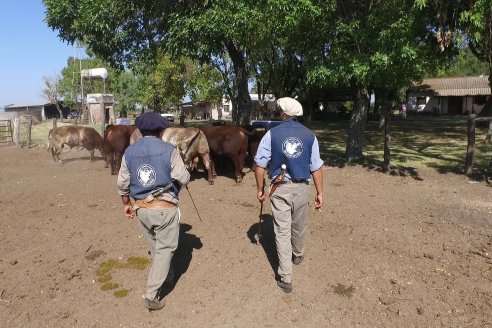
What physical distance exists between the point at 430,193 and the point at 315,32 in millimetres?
4511

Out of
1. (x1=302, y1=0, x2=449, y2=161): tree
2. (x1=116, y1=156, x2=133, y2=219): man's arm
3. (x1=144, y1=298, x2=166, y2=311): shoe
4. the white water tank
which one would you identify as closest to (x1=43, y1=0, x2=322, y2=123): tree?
(x1=302, y1=0, x2=449, y2=161): tree

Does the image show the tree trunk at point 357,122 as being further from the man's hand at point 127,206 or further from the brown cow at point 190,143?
the man's hand at point 127,206

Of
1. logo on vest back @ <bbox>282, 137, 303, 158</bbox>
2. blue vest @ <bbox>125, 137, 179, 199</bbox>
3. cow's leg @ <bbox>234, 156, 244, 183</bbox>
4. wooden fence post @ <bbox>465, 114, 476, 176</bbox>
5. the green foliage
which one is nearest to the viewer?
blue vest @ <bbox>125, 137, 179, 199</bbox>

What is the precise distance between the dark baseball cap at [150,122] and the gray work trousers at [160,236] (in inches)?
28.4

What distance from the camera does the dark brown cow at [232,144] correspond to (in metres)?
9.63

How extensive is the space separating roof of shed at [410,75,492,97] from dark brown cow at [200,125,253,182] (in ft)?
124

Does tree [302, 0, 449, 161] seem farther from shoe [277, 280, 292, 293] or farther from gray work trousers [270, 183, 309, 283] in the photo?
shoe [277, 280, 292, 293]

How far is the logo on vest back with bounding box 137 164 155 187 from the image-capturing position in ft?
12.4

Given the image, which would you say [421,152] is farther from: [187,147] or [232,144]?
[187,147]

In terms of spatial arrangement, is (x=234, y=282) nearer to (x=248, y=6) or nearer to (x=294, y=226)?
(x=294, y=226)

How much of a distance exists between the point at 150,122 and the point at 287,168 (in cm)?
137

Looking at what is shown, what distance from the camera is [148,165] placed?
3775 mm

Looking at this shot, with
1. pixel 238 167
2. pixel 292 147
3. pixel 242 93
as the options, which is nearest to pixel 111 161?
pixel 238 167

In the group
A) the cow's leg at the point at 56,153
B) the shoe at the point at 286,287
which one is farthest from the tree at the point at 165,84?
the shoe at the point at 286,287
